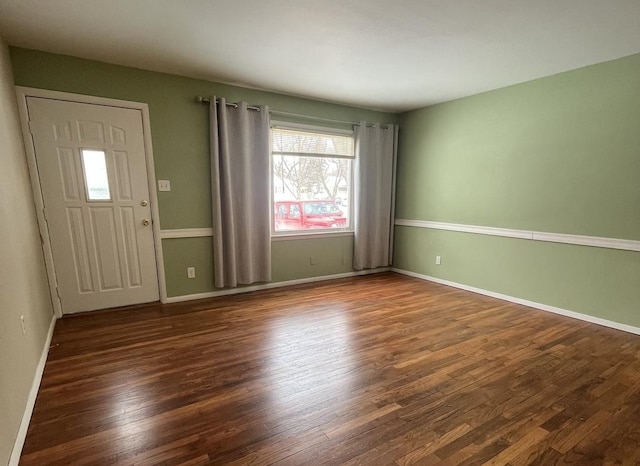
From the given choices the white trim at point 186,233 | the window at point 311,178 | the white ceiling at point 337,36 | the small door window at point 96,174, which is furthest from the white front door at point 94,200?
the window at point 311,178

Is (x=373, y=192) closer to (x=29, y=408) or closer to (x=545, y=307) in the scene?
(x=545, y=307)

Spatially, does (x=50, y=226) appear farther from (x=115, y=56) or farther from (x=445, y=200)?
(x=445, y=200)

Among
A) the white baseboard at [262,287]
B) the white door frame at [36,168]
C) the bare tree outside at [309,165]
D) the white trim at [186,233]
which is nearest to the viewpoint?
the white door frame at [36,168]

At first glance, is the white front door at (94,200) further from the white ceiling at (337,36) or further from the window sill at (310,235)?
the window sill at (310,235)

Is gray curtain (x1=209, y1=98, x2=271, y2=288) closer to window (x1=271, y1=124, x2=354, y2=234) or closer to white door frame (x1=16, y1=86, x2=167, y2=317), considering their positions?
window (x1=271, y1=124, x2=354, y2=234)

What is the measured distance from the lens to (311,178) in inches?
164

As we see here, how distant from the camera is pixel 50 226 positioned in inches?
110

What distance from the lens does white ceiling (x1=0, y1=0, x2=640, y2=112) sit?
1927 mm

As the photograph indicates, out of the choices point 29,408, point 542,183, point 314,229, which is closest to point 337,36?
point 314,229

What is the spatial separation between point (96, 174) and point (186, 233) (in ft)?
3.28

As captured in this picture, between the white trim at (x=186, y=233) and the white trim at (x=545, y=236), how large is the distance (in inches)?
118

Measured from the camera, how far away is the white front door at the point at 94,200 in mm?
2748

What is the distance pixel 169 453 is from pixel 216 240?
7.62 feet

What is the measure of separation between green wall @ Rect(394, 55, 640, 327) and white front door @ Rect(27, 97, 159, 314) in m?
3.66
